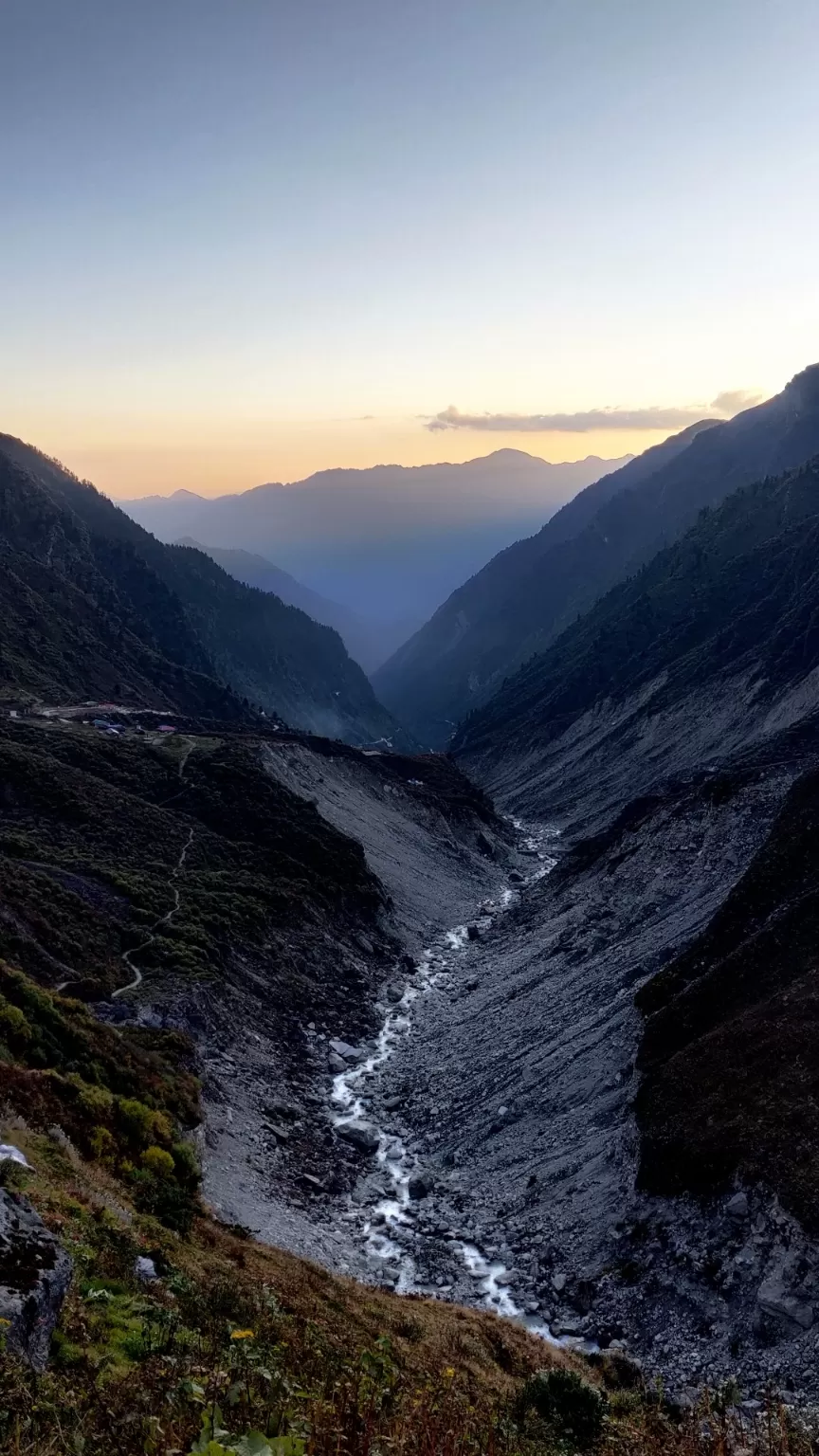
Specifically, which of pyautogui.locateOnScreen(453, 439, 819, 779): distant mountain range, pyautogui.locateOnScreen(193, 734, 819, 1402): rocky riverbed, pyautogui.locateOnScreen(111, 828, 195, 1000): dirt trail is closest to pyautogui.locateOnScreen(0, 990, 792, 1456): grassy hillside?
pyautogui.locateOnScreen(193, 734, 819, 1402): rocky riverbed

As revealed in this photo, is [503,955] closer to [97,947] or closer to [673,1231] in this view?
[97,947]

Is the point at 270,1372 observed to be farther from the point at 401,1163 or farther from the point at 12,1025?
the point at 401,1163

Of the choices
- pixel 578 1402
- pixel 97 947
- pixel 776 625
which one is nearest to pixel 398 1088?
pixel 97 947

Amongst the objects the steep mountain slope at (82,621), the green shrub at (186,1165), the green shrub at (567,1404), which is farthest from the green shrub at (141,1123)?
the steep mountain slope at (82,621)

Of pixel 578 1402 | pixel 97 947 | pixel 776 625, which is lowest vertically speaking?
pixel 776 625

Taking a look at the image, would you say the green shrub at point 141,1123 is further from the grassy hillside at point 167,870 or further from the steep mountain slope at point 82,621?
the steep mountain slope at point 82,621

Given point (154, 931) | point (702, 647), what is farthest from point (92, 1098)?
point (702, 647)
